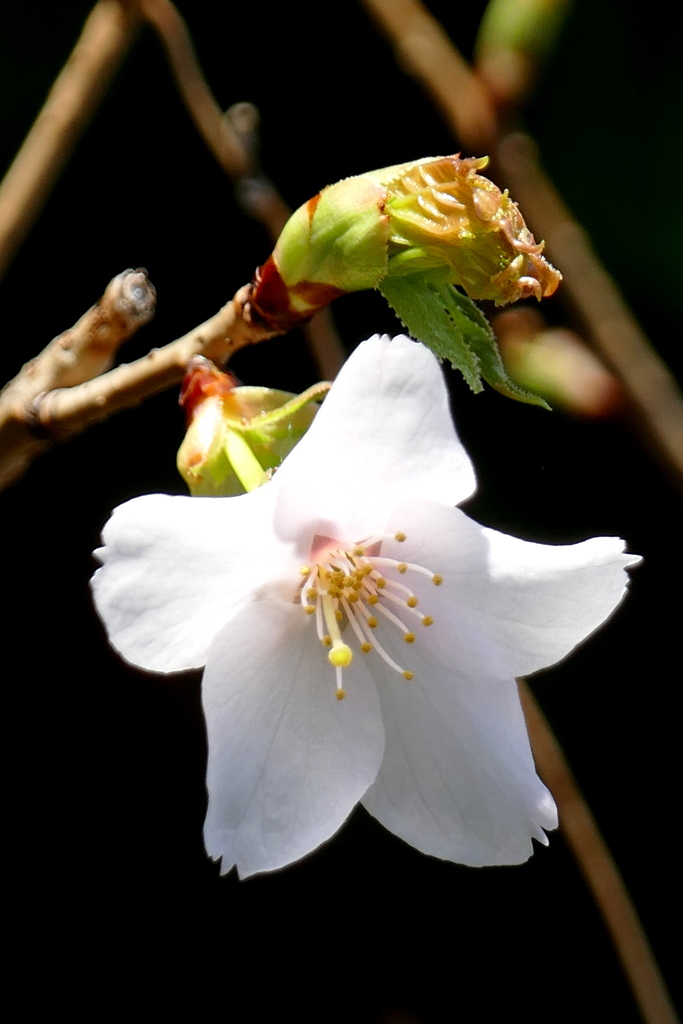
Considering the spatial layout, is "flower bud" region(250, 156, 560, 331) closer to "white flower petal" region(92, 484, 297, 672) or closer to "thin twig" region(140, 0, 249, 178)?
"white flower petal" region(92, 484, 297, 672)

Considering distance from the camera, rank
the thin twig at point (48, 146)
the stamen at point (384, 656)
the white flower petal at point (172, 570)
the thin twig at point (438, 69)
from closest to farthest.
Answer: the white flower petal at point (172, 570) < the stamen at point (384, 656) < the thin twig at point (48, 146) < the thin twig at point (438, 69)

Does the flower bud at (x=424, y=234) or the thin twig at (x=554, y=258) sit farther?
the thin twig at (x=554, y=258)

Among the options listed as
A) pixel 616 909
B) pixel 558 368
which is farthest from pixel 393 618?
pixel 616 909

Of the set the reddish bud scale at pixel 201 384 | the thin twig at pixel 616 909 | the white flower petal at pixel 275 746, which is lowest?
the thin twig at pixel 616 909

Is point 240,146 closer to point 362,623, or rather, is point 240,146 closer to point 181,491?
point 181,491

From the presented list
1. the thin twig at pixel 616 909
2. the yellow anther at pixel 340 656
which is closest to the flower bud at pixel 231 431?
the yellow anther at pixel 340 656

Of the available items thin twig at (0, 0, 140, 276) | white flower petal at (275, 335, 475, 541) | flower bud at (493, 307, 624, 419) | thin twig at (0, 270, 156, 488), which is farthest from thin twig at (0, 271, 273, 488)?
flower bud at (493, 307, 624, 419)

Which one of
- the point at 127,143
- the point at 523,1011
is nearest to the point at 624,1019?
the point at 523,1011

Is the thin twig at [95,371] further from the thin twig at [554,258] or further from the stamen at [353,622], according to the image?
the thin twig at [554,258]
